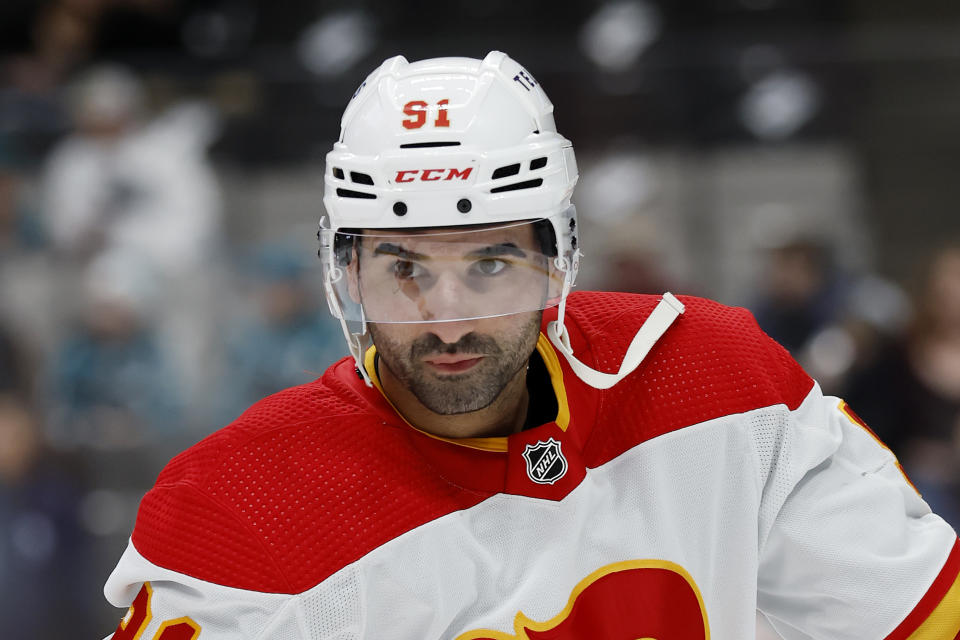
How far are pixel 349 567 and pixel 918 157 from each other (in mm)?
3120

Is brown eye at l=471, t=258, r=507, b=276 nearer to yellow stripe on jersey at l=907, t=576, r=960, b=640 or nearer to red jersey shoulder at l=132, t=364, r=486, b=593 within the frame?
red jersey shoulder at l=132, t=364, r=486, b=593

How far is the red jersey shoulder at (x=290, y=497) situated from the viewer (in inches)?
55.9

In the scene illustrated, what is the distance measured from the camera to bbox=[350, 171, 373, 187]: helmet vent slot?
58.6 inches

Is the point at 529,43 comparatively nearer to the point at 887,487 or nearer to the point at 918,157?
the point at 918,157

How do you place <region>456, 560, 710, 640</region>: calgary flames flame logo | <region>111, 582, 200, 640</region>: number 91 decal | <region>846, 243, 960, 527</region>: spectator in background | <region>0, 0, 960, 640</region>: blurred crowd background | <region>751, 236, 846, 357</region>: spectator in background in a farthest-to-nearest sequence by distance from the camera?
<region>751, 236, 846, 357</region>: spectator in background
<region>0, 0, 960, 640</region>: blurred crowd background
<region>846, 243, 960, 527</region>: spectator in background
<region>456, 560, 710, 640</region>: calgary flames flame logo
<region>111, 582, 200, 640</region>: number 91 decal

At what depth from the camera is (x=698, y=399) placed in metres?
Answer: 1.63

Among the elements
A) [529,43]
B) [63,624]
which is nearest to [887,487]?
[63,624]

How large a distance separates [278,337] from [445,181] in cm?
229

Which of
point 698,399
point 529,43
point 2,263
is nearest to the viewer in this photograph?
point 698,399

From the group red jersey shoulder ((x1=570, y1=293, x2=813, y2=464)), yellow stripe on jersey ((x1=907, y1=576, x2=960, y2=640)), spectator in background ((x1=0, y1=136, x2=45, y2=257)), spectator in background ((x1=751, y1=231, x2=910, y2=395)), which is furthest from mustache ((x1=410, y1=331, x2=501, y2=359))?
spectator in background ((x1=0, y1=136, x2=45, y2=257))

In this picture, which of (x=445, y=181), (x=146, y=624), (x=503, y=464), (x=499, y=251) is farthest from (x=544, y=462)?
(x=146, y=624)

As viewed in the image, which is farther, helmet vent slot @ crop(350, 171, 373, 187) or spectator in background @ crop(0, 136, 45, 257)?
spectator in background @ crop(0, 136, 45, 257)

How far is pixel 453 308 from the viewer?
1.45 m

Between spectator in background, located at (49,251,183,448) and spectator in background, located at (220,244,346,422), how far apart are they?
0.19 meters
